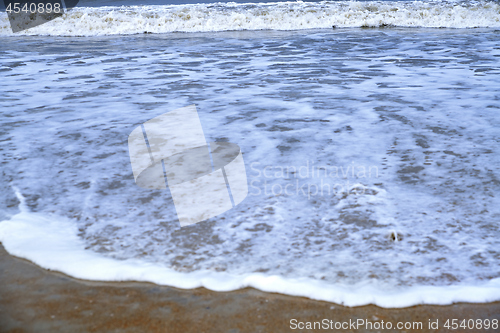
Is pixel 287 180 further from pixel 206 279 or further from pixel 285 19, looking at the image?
pixel 285 19

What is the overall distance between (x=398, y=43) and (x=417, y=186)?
6489 mm

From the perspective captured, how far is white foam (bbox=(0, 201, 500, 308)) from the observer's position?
1319 mm

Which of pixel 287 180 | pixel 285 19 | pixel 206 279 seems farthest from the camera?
pixel 285 19

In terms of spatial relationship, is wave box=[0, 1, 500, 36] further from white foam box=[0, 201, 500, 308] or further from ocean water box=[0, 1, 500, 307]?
white foam box=[0, 201, 500, 308]

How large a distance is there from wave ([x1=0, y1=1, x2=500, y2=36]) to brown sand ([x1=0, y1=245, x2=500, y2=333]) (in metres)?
11.4

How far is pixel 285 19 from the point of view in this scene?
40.3 feet

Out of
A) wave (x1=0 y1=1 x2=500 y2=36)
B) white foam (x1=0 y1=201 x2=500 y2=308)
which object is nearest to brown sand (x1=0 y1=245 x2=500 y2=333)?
white foam (x1=0 y1=201 x2=500 y2=308)

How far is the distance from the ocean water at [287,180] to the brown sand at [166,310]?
0.04m

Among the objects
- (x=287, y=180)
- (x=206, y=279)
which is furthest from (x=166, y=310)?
(x=287, y=180)

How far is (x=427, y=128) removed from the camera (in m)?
2.95

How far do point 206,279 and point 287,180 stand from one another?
0.90m

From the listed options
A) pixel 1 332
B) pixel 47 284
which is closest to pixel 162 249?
pixel 47 284

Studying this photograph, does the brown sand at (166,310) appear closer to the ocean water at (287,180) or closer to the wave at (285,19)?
the ocean water at (287,180)

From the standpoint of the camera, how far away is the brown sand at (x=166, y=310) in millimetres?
1226
